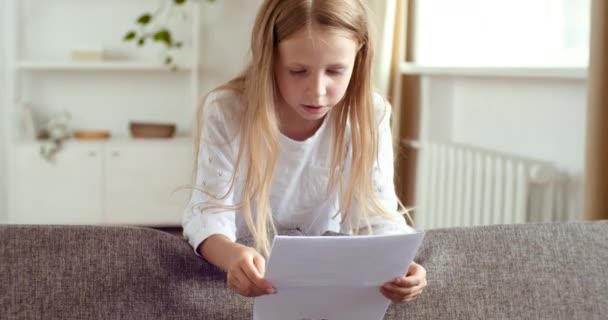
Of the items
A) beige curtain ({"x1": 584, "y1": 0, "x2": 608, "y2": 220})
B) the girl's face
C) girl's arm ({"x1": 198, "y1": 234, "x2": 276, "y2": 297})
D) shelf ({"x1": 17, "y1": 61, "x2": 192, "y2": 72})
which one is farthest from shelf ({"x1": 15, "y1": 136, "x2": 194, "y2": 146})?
girl's arm ({"x1": 198, "y1": 234, "x2": 276, "y2": 297})

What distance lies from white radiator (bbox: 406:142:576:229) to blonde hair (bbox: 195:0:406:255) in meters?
1.09

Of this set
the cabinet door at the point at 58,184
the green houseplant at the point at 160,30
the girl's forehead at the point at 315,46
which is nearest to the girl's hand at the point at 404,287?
the girl's forehead at the point at 315,46

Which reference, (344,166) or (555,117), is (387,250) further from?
(555,117)

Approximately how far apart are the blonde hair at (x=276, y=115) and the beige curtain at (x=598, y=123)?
2.36 feet

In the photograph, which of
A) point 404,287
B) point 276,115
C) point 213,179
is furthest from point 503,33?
point 404,287

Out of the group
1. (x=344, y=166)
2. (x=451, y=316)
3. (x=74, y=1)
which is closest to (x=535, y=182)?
(x=344, y=166)

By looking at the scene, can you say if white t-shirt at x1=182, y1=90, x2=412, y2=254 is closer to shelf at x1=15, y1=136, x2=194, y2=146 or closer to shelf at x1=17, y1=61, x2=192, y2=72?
shelf at x1=15, y1=136, x2=194, y2=146

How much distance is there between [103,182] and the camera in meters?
4.57

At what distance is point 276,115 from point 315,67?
180 millimetres

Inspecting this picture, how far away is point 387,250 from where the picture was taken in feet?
3.72

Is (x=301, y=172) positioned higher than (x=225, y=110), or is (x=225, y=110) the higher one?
(x=225, y=110)

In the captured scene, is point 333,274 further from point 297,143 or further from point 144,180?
point 144,180

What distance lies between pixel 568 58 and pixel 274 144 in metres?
1.46

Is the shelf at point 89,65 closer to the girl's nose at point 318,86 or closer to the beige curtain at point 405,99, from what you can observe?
the beige curtain at point 405,99
